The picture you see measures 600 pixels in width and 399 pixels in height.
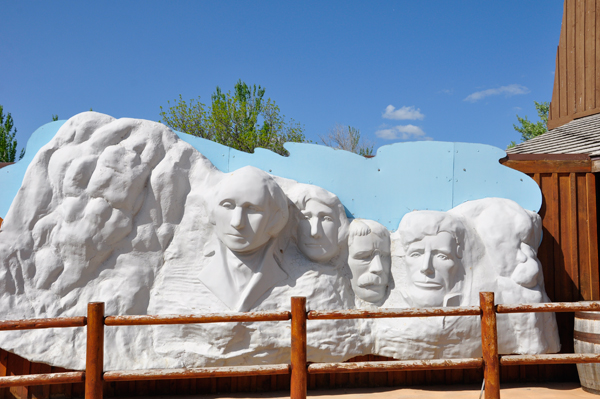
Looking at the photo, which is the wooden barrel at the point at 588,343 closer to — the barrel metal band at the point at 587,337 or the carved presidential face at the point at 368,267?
the barrel metal band at the point at 587,337

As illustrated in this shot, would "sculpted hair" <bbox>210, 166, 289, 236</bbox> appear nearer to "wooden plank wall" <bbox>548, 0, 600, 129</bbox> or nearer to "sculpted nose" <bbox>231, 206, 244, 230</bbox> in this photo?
"sculpted nose" <bbox>231, 206, 244, 230</bbox>

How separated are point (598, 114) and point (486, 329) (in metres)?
6.84

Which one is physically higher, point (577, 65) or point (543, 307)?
point (577, 65)

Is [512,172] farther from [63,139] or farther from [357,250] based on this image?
[63,139]

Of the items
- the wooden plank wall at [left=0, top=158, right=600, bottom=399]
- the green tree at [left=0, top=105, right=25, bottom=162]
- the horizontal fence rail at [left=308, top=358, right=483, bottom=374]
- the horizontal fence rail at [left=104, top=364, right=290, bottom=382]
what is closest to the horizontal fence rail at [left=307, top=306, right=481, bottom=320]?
the horizontal fence rail at [left=308, top=358, right=483, bottom=374]

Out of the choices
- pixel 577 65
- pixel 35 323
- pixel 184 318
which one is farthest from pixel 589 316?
pixel 577 65

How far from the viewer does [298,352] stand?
2.95 meters

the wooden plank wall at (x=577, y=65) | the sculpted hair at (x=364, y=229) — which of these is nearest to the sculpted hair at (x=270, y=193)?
the sculpted hair at (x=364, y=229)

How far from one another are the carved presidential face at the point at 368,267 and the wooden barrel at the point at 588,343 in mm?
1931

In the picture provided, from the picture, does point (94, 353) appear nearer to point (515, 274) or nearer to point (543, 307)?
point (543, 307)

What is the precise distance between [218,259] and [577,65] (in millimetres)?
8140

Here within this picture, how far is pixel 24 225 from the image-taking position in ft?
13.5

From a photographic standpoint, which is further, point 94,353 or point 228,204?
point 228,204

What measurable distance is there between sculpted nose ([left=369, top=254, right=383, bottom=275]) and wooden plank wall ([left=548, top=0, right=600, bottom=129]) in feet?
20.7
